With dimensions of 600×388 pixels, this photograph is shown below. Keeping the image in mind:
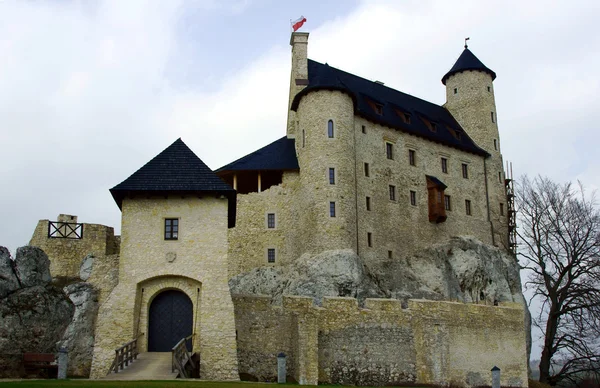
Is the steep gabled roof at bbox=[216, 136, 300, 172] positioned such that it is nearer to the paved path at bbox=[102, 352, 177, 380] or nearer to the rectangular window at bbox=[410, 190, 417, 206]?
the rectangular window at bbox=[410, 190, 417, 206]

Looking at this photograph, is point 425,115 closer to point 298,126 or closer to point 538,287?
point 298,126

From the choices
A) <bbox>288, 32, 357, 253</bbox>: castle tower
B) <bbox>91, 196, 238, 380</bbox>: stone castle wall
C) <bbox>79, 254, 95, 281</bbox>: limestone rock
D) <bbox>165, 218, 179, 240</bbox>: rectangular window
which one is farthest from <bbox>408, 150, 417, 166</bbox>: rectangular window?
<bbox>165, 218, 179, 240</bbox>: rectangular window

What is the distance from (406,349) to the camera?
29.6 meters

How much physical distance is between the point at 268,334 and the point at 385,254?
56.3 feet

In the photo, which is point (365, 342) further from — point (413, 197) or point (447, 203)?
point (447, 203)

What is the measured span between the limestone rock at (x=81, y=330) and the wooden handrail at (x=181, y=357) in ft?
15.9

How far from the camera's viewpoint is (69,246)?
33781 millimetres

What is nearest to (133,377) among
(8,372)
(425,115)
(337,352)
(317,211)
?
(8,372)

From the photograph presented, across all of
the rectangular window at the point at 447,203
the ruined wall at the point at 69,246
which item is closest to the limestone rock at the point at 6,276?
the ruined wall at the point at 69,246

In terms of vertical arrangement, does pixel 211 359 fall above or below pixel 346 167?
below

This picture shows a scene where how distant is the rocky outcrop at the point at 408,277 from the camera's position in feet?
127

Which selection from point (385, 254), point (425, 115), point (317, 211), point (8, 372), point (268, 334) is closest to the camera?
point (8, 372)

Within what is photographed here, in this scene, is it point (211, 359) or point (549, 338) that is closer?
point (211, 359)

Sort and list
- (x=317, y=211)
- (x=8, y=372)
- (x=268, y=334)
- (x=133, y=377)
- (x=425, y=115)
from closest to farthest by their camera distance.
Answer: (x=133, y=377) < (x=8, y=372) < (x=268, y=334) < (x=317, y=211) < (x=425, y=115)
